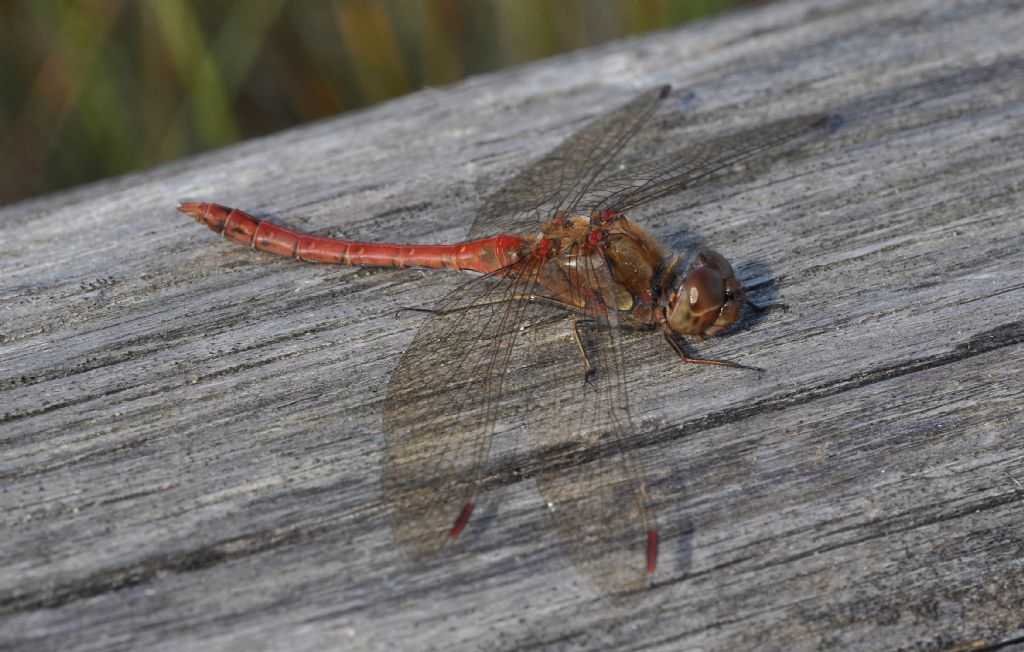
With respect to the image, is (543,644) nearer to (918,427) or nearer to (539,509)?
(539,509)

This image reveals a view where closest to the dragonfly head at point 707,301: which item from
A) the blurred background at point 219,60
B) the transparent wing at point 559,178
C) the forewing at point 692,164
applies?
the forewing at point 692,164

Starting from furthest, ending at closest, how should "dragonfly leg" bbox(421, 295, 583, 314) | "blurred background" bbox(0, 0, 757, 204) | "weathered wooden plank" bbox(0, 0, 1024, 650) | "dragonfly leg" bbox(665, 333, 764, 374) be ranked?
"blurred background" bbox(0, 0, 757, 204)
"dragonfly leg" bbox(421, 295, 583, 314)
"dragonfly leg" bbox(665, 333, 764, 374)
"weathered wooden plank" bbox(0, 0, 1024, 650)

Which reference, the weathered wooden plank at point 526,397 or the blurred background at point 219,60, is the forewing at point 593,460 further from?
the blurred background at point 219,60

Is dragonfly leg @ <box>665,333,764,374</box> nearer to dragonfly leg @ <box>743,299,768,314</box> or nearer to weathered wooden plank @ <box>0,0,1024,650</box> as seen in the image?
weathered wooden plank @ <box>0,0,1024,650</box>

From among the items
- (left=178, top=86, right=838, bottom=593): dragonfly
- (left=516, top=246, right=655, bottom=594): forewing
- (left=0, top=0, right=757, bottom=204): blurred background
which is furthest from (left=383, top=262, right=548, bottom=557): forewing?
(left=0, top=0, right=757, bottom=204): blurred background

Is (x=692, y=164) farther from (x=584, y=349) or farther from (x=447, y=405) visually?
(x=447, y=405)

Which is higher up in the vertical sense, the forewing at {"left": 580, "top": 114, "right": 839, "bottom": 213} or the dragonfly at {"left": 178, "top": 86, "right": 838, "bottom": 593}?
the forewing at {"left": 580, "top": 114, "right": 839, "bottom": 213}
